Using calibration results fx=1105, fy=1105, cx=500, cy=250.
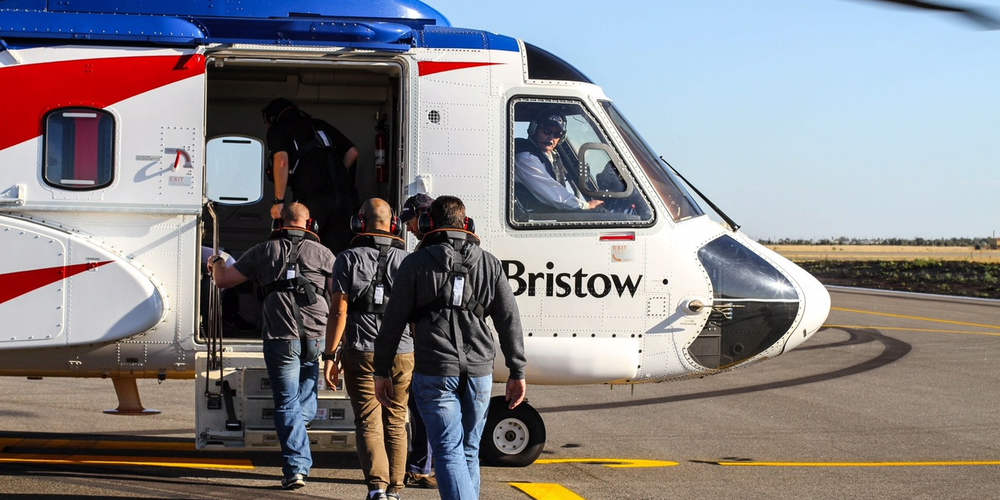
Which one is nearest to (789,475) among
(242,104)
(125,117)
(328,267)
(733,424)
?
(733,424)

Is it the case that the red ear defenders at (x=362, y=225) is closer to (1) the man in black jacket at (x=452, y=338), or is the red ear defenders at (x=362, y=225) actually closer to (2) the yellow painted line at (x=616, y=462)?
(1) the man in black jacket at (x=452, y=338)

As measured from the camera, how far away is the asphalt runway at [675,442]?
278 inches

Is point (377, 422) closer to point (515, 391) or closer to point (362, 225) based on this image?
point (362, 225)

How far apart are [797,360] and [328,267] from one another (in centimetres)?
1115

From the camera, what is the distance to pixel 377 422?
630cm

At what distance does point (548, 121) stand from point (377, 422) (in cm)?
263

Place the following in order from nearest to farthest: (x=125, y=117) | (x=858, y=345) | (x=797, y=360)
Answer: (x=125, y=117)
(x=797, y=360)
(x=858, y=345)

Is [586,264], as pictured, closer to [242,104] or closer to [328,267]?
[328,267]

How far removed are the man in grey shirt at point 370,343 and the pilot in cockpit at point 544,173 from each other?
1.60 metres

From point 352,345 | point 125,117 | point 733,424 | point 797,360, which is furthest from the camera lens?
point 797,360

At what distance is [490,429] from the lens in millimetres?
7770

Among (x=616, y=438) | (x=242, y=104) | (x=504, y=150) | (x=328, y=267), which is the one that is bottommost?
(x=616, y=438)

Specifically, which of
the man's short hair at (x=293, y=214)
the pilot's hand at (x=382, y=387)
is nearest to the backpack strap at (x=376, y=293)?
the man's short hair at (x=293, y=214)

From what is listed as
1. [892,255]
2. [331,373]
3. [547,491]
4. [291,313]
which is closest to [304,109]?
[291,313]
